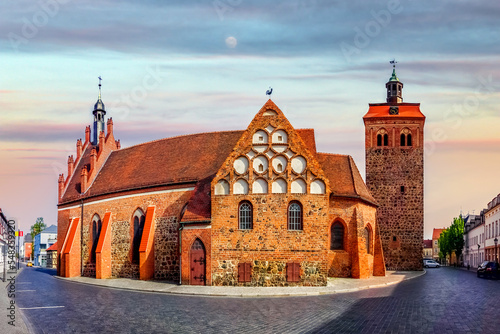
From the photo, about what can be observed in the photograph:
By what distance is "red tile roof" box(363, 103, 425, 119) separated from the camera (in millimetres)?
55000

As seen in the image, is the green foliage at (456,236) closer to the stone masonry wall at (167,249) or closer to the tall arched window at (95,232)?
the tall arched window at (95,232)

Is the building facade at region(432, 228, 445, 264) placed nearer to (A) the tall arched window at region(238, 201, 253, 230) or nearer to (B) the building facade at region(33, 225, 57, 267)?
(B) the building facade at region(33, 225, 57, 267)

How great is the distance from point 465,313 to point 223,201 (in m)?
16.3

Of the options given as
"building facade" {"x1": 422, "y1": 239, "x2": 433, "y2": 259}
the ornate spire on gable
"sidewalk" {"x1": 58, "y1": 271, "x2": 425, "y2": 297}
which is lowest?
"building facade" {"x1": 422, "y1": 239, "x2": 433, "y2": 259}

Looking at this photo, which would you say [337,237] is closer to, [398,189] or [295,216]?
[295,216]

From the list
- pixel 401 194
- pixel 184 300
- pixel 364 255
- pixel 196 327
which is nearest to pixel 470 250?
pixel 401 194

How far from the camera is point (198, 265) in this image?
3155 cm

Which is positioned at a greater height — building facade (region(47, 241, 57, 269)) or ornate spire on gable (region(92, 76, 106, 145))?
ornate spire on gable (region(92, 76, 106, 145))

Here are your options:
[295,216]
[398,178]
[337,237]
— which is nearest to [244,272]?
[295,216]

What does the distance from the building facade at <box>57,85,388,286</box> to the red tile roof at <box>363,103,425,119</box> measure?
17.1 meters

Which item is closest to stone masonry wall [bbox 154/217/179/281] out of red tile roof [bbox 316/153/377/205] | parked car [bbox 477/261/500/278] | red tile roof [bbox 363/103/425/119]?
red tile roof [bbox 316/153/377/205]

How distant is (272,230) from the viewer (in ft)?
102

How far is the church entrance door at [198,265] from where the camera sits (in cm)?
3147

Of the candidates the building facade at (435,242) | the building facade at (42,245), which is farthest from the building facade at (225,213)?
Result: the building facade at (435,242)
